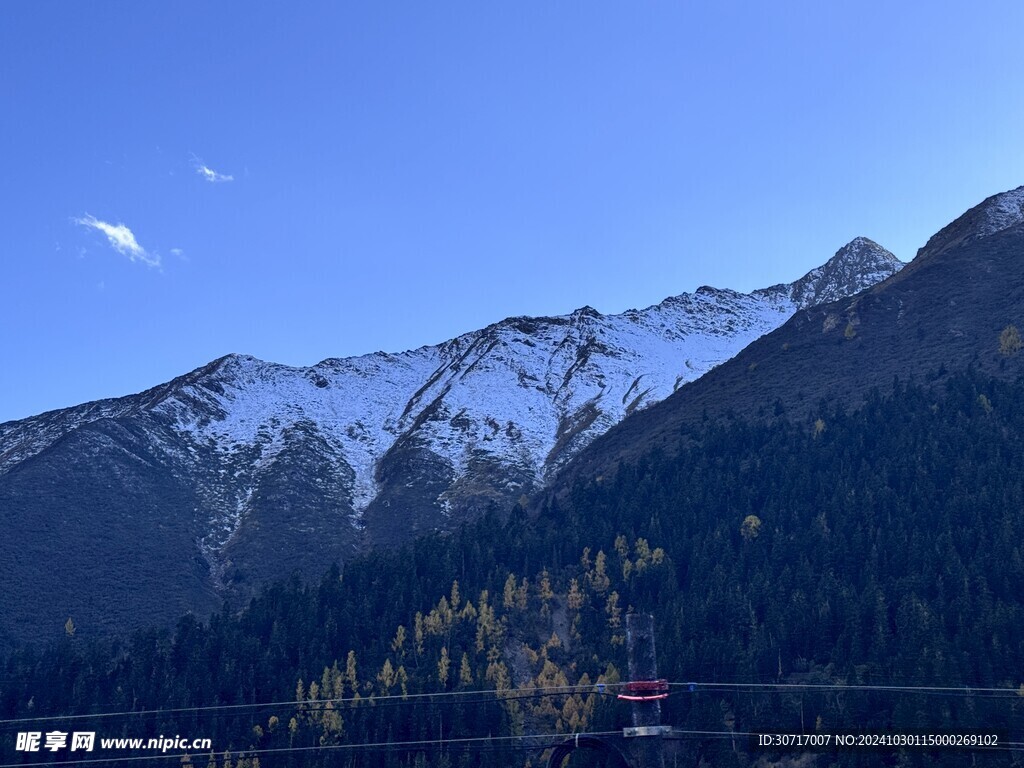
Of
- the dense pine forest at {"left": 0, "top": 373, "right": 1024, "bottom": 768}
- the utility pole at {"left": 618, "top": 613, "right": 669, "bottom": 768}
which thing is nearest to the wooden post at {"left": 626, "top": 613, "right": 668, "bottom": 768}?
the utility pole at {"left": 618, "top": 613, "right": 669, "bottom": 768}

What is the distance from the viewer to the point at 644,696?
4391cm

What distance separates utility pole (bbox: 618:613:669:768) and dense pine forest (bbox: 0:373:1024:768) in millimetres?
46874

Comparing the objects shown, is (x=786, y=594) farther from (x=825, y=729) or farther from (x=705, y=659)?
(x=825, y=729)

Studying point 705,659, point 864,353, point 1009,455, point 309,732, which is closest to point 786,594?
point 705,659

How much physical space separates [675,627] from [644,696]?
7720cm

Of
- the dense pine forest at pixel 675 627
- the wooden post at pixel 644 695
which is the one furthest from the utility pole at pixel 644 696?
the dense pine forest at pixel 675 627

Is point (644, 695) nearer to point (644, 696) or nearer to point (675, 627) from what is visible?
point (644, 696)

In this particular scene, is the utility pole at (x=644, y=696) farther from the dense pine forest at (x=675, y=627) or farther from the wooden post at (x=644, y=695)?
the dense pine forest at (x=675, y=627)

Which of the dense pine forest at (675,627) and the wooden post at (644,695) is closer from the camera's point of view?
the wooden post at (644,695)

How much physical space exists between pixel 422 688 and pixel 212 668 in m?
30.6

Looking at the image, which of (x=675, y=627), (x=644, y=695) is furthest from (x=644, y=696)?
(x=675, y=627)

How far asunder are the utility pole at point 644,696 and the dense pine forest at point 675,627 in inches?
1845

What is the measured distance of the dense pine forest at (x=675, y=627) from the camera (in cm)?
10112

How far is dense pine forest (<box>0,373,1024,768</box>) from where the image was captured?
10112cm
